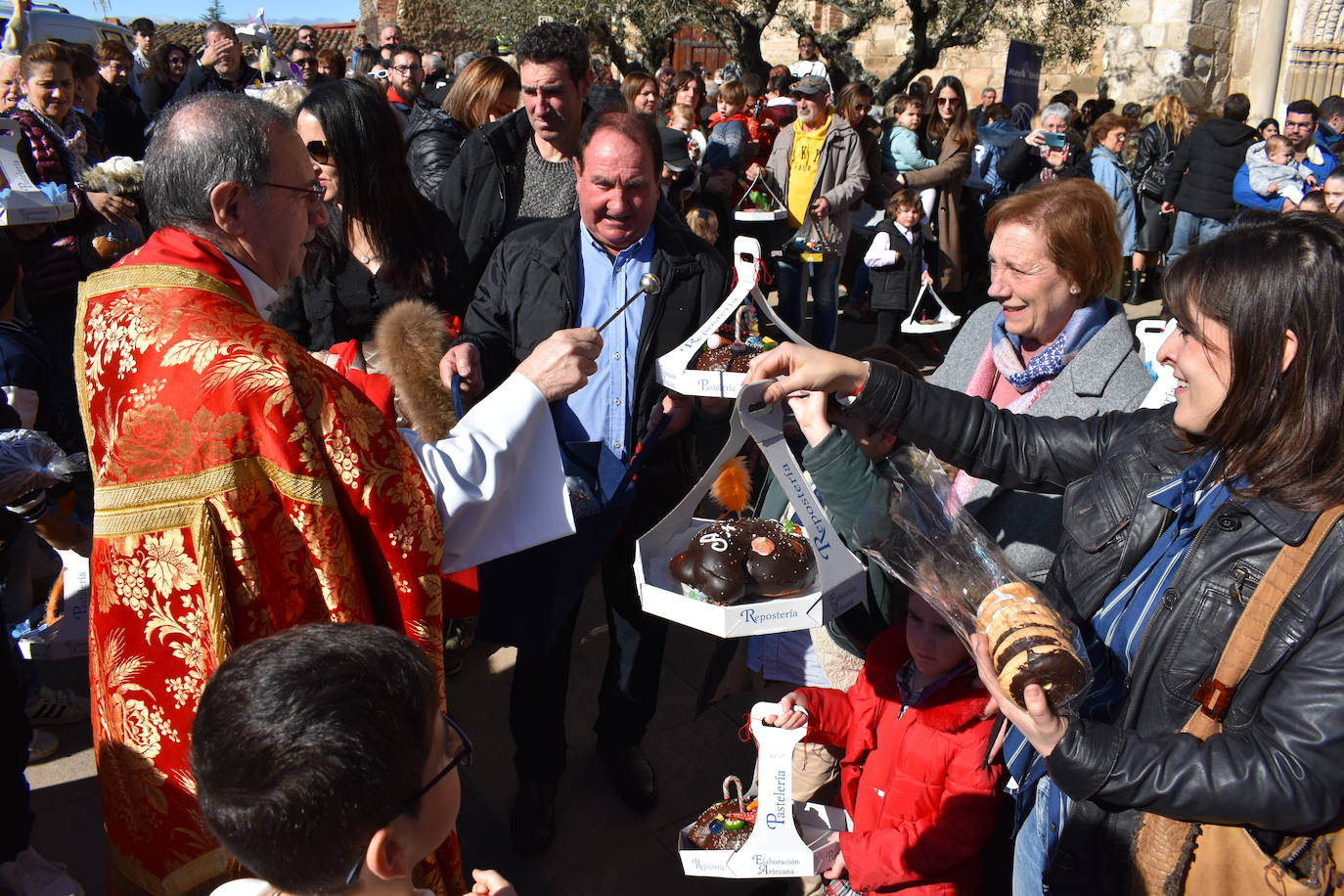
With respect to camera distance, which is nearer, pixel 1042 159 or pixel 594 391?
pixel 594 391

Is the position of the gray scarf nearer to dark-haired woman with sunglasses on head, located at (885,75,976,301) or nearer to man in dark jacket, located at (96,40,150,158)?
man in dark jacket, located at (96,40,150,158)

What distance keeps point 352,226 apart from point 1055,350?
7.67 ft

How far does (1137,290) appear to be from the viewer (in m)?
10.3

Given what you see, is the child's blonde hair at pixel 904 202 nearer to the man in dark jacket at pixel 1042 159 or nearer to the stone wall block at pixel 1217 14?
the man in dark jacket at pixel 1042 159

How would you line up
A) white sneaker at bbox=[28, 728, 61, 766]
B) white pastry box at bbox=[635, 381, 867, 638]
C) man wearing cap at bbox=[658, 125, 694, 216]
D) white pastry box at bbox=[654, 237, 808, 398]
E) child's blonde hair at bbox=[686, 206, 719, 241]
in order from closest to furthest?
white pastry box at bbox=[635, 381, 867, 638]
white pastry box at bbox=[654, 237, 808, 398]
white sneaker at bbox=[28, 728, 61, 766]
child's blonde hair at bbox=[686, 206, 719, 241]
man wearing cap at bbox=[658, 125, 694, 216]

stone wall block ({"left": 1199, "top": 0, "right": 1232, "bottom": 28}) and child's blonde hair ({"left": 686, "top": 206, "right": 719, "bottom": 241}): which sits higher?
stone wall block ({"left": 1199, "top": 0, "right": 1232, "bottom": 28})

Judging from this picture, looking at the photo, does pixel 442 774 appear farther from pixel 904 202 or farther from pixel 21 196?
pixel 904 202

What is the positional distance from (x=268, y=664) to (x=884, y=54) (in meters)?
21.3

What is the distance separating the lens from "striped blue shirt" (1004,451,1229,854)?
5.75ft

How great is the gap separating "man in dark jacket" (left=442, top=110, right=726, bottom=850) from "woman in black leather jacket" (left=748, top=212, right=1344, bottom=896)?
144cm

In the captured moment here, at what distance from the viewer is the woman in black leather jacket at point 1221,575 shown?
5.06 ft

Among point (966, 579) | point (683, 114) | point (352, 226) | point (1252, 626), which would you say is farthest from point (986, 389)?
point (683, 114)

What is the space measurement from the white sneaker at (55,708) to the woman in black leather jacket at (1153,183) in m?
9.91

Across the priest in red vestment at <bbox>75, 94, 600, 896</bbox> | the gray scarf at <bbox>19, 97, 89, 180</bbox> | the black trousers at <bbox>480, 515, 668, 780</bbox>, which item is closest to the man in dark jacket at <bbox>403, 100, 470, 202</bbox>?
the gray scarf at <bbox>19, 97, 89, 180</bbox>
